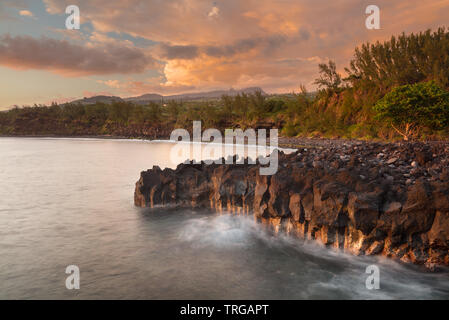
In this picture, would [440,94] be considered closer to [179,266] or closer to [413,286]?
[413,286]

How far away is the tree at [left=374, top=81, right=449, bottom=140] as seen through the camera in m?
27.6

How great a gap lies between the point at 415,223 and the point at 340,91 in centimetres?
5966

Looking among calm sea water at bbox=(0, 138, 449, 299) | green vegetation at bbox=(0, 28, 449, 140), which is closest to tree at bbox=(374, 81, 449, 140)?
green vegetation at bbox=(0, 28, 449, 140)

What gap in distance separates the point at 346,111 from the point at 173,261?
5206cm

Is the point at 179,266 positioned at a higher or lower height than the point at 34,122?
lower

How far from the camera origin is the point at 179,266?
24.2 feet

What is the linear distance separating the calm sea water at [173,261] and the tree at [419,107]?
83.1 ft

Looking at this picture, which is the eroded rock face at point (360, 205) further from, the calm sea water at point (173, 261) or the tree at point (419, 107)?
the tree at point (419, 107)

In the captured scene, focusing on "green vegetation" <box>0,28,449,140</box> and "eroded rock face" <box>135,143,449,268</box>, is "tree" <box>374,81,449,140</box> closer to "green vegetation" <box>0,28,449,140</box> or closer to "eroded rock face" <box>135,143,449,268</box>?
"green vegetation" <box>0,28,449,140</box>

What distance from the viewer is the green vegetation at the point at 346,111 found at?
1142 inches

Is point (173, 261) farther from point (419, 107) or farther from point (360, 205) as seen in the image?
point (419, 107)

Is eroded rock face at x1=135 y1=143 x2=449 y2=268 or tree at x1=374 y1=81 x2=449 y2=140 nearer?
eroded rock face at x1=135 y1=143 x2=449 y2=268

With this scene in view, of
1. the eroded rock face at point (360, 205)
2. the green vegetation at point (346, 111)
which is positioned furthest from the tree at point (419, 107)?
the eroded rock face at point (360, 205)
